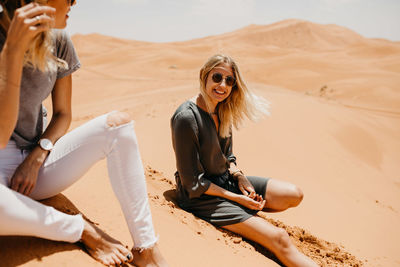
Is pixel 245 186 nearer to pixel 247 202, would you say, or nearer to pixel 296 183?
pixel 247 202

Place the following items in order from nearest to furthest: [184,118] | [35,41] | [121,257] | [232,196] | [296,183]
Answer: [35,41] → [121,257] → [184,118] → [232,196] → [296,183]

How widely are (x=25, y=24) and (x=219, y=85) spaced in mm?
1751

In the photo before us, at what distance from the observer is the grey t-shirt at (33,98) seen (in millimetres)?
1846

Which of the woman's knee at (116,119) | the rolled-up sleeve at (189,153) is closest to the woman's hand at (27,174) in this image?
the woman's knee at (116,119)

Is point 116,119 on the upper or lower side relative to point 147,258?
upper

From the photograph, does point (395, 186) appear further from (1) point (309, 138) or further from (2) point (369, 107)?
(2) point (369, 107)

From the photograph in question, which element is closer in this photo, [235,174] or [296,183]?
[235,174]

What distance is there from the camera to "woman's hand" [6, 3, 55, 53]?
56.0 inches

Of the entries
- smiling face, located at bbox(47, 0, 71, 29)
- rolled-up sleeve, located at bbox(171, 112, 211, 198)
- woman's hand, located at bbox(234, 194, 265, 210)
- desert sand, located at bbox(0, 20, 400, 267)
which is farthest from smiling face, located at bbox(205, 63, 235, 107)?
smiling face, located at bbox(47, 0, 71, 29)

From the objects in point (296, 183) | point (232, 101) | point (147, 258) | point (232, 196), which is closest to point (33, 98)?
point (147, 258)

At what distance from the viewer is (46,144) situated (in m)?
1.93

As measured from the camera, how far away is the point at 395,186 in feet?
17.7

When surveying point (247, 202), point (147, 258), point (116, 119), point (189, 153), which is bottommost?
point (247, 202)

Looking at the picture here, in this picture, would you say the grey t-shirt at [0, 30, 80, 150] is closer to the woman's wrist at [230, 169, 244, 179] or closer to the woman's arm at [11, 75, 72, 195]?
the woman's arm at [11, 75, 72, 195]
